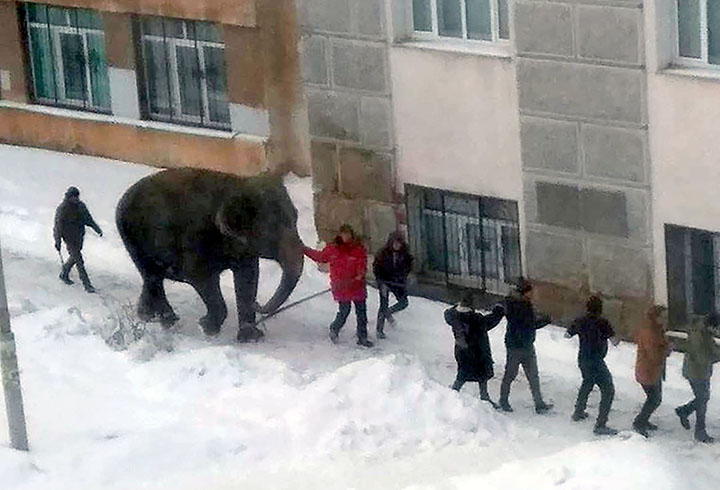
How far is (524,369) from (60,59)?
10.5 meters

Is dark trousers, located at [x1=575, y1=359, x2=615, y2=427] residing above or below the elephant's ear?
below

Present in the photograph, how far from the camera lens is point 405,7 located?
21.9 m

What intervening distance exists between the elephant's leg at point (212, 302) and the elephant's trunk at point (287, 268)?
15.8 inches

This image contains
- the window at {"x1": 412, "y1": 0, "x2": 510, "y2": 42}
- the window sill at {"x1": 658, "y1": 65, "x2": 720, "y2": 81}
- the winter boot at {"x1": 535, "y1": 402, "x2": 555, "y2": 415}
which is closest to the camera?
the winter boot at {"x1": 535, "y1": 402, "x2": 555, "y2": 415}

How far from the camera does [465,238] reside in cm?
2236

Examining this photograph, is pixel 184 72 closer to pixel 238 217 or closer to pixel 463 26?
pixel 463 26

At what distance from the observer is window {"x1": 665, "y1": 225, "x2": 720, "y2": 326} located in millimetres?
20484

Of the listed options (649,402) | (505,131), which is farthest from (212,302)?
(649,402)

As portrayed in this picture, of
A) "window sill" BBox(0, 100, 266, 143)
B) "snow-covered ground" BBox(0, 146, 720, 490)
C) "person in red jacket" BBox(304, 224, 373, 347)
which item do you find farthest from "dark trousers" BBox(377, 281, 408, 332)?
"window sill" BBox(0, 100, 266, 143)

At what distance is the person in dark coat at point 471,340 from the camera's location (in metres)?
18.9

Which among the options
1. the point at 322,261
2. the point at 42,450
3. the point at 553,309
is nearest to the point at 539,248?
the point at 553,309

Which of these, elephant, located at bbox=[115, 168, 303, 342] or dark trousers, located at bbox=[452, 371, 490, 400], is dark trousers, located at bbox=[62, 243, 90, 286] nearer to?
elephant, located at bbox=[115, 168, 303, 342]

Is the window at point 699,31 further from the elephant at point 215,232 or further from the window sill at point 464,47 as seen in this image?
the elephant at point 215,232

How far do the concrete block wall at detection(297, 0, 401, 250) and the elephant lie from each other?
5.35 feet
